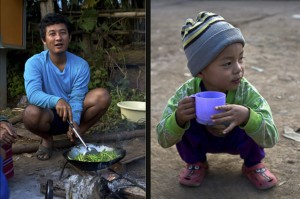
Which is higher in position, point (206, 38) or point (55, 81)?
point (206, 38)

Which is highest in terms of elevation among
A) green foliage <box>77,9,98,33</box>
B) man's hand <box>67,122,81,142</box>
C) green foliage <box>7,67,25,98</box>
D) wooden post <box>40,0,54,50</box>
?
wooden post <box>40,0,54,50</box>

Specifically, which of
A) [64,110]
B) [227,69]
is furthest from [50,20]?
[227,69]

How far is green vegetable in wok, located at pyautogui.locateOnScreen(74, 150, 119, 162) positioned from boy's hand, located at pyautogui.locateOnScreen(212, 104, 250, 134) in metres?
0.46

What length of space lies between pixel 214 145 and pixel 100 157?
2.67ft

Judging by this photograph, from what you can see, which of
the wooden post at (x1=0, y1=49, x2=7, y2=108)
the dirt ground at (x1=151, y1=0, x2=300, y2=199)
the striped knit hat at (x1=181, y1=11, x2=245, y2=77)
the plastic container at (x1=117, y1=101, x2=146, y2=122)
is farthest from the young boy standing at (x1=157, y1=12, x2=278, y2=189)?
the wooden post at (x1=0, y1=49, x2=7, y2=108)

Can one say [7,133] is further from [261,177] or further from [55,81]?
[261,177]

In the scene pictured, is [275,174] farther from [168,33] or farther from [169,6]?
[169,6]

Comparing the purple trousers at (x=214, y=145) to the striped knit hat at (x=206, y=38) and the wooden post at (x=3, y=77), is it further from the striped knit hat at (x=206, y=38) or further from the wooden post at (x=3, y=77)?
the wooden post at (x=3, y=77)

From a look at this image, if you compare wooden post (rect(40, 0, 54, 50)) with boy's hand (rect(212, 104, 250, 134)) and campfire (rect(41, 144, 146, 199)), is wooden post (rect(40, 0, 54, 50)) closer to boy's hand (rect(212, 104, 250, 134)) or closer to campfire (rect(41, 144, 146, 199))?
campfire (rect(41, 144, 146, 199))

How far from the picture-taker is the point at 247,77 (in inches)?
168

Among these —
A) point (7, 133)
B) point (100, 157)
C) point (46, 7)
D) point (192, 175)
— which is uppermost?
point (46, 7)

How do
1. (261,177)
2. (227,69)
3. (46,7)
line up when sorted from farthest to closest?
(261,177)
(227,69)
(46,7)

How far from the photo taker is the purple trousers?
2578mm

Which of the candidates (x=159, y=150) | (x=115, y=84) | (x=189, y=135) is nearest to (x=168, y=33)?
(x=159, y=150)
